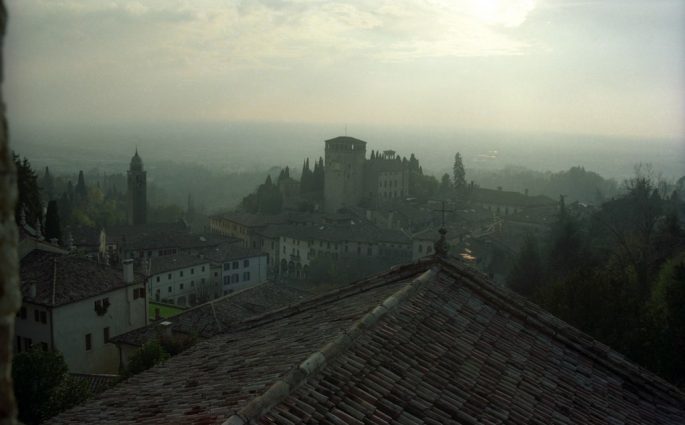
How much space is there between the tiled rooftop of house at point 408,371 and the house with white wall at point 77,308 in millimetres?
17226

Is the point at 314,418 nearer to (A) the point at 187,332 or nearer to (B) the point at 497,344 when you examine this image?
(B) the point at 497,344

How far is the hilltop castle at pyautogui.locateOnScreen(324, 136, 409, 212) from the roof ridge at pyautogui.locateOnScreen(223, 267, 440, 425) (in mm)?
69830

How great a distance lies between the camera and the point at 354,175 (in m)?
77.6

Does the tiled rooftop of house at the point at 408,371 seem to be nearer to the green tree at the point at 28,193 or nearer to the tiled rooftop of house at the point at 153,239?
the green tree at the point at 28,193

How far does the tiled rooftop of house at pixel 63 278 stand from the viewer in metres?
22.5

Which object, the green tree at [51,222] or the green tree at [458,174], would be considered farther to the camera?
the green tree at [458,174]

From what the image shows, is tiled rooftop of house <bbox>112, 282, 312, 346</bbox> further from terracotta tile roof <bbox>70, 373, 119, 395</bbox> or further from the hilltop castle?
the hilltop castle

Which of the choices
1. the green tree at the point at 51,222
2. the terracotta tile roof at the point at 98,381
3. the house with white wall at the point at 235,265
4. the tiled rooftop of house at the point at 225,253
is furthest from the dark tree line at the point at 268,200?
the terracotta tile roof at the point at 98,381

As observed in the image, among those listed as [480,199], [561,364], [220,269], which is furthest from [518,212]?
[561,364]

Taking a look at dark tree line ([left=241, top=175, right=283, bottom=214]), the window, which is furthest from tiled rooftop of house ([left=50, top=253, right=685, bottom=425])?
dark tree line ([left=241, top=175, right=283, bottom=214])

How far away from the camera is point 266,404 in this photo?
4.06m

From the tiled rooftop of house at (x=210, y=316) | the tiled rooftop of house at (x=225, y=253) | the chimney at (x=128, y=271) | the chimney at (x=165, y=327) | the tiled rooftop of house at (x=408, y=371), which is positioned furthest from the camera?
the tiled rooftop of house at (x=225, y=253)

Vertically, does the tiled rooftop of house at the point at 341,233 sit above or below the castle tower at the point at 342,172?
below

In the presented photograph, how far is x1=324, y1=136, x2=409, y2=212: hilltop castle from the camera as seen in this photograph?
3002 inches
